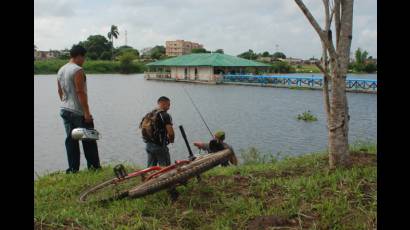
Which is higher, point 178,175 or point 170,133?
point 170,133

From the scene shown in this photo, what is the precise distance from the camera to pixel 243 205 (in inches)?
170

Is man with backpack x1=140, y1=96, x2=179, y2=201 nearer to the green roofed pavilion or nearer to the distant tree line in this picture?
the green roofed pavilion

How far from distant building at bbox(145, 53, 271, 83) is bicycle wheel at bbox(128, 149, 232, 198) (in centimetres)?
5113

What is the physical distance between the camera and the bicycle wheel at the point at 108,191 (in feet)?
15.8

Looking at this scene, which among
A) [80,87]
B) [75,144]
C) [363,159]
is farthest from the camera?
[75,144]

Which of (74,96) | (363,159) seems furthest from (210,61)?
(363,159)

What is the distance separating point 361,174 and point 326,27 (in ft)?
6.18

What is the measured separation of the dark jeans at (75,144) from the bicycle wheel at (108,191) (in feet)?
4.06

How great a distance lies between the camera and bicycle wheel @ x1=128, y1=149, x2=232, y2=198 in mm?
4391

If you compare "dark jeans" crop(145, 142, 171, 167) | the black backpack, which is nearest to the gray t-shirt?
the black backpack

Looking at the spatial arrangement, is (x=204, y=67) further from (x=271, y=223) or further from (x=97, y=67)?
(x=271, y=223)

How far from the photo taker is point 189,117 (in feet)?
72.3

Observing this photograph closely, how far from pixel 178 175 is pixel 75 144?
8.18 feet
